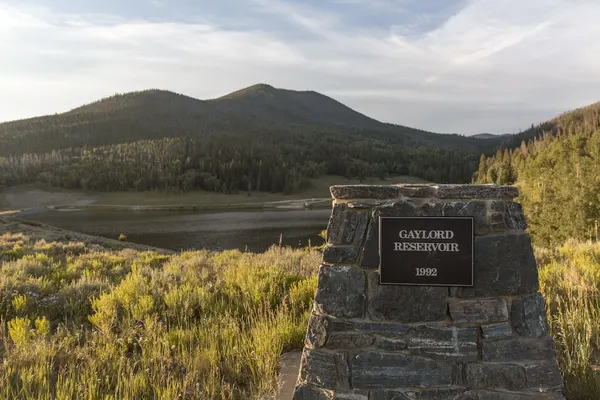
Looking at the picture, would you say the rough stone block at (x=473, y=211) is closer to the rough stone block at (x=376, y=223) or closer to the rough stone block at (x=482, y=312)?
the rough stone block at (x=376, y=223)

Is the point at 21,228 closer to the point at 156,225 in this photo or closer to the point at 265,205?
the point at 156,225

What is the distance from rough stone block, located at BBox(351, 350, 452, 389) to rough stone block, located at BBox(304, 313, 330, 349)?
31 cm

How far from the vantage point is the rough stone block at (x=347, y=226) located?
3574 millimetres

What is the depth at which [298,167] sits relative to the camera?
126125 mm

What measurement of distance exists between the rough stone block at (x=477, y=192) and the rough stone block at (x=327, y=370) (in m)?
1.63

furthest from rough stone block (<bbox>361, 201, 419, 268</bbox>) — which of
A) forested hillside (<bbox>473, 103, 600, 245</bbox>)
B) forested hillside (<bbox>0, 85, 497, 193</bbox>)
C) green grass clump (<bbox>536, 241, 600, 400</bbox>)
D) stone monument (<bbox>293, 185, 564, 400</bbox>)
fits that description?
forested hillside (<bbox>0, 85, 497, 193</bbox>)

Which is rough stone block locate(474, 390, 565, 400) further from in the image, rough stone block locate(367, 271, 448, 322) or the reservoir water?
the reservoir water

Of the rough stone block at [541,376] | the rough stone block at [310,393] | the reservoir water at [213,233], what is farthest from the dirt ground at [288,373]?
the reservoir water at [213,233]

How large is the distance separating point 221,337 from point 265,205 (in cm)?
7876

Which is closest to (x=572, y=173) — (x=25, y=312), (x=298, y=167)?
(x=25, y=312)

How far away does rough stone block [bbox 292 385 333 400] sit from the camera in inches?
136

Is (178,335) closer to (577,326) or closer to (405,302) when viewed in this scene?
(405,302)

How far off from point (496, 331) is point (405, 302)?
75cm

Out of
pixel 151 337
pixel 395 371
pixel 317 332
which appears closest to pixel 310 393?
pixel 317 332
